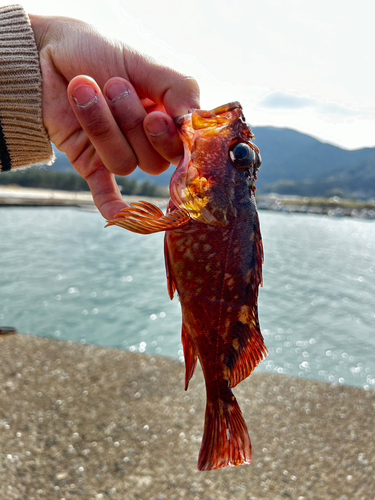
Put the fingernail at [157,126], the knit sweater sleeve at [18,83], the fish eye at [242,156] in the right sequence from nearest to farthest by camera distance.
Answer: the fish eye at [242,156]
the fingernail at [157,126]
the knit sweater sleeve at [18,83]

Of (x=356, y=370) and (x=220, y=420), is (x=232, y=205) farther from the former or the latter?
(x=356, y=370)

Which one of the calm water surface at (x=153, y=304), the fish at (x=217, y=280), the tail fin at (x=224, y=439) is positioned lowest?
the calm water surface at (x=153, y=304)

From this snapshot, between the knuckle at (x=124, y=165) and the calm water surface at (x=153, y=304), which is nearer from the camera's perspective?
the knuckle at (x=124, y=165)

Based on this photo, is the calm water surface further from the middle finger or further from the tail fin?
the middle finger

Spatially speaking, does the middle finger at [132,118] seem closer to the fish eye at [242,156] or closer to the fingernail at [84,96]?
the fingernail at [84,96]

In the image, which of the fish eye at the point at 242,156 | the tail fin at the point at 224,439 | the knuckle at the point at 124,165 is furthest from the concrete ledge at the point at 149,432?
the fish eye at the point at 242,156

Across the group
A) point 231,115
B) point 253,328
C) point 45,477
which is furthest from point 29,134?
point 45,477
